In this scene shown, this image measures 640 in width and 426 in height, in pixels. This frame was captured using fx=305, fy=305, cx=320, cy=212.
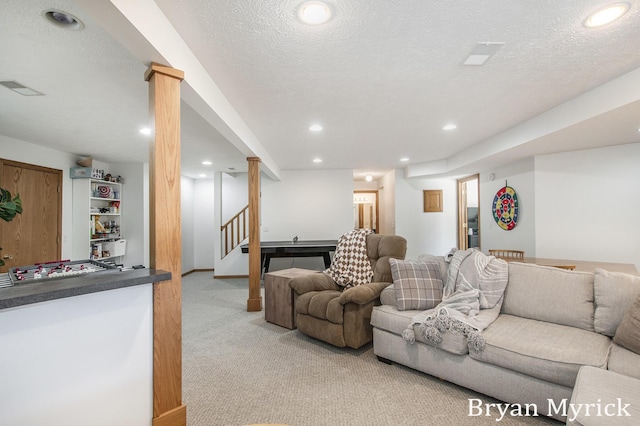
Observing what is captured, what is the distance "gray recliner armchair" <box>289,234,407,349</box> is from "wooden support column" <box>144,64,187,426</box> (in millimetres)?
1455

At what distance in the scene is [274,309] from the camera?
12.2 feet

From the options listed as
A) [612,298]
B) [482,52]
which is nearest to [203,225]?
[482,52]

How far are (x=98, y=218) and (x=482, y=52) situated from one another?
6311 mm

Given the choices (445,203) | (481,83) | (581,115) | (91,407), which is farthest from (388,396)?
(445,203)

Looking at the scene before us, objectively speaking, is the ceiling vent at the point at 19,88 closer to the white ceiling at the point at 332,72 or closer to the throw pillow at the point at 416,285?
the white ceiling at the point at 332,72

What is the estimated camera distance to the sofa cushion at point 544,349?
1.77 metres

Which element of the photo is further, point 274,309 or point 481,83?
point 274,309

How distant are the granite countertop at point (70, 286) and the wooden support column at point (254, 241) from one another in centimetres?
264

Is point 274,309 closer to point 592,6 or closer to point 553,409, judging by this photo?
point 553,409

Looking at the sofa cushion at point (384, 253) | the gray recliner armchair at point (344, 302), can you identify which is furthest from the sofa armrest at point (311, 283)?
the sofa cushion at point (384, 253)

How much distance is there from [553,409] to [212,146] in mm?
4600

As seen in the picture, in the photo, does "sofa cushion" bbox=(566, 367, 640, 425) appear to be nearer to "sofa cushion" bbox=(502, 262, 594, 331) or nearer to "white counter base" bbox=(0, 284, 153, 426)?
"sofa cushion" bbox=(502, 262, 594, 331)

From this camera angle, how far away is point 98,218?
5547 mm

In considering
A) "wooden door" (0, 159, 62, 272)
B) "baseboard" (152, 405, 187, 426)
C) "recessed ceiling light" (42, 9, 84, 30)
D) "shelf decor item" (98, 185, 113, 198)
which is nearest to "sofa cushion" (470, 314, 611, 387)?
"baseboard" (152, 405, 187, 426)
